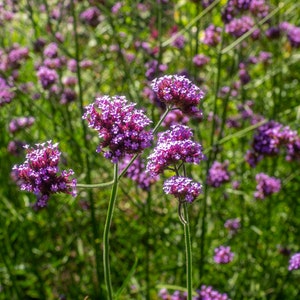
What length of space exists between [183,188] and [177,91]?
0.27 m

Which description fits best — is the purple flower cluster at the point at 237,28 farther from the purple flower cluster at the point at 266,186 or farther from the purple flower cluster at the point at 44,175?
the purple flower cluster at the point at 44,175

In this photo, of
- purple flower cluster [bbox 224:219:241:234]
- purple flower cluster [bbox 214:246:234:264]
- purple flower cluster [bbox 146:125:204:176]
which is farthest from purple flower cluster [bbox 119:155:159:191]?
purple flower cluster [bbox 146:125:204:176]

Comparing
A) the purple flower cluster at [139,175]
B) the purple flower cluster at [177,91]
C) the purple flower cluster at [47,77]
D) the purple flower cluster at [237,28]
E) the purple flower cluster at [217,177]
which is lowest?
the purple flower cluster at [177,91]

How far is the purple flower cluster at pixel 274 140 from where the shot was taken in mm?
2152

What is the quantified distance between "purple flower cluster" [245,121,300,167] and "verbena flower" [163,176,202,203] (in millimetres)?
1045

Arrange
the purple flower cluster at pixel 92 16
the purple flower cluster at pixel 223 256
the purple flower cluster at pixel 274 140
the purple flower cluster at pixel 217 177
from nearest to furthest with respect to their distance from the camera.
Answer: the purple flower cluster at pixel 274 140 < the purple flower cluster at pixel 223 256 < the purple flower cluster at pixel 217 177 < the purple flower cluster at pixel 92 16

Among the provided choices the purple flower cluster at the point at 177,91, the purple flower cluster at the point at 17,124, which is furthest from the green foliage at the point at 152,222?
the purple flower cluster at the point at 177,91

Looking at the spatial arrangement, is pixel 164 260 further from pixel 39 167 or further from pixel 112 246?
pixel 39 167

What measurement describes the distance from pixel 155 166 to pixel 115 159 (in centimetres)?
13

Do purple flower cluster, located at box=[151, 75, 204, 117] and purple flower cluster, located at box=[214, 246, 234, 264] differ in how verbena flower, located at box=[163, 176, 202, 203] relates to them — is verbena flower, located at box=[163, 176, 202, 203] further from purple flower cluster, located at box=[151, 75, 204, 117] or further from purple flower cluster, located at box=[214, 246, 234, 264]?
purple flower cluster, located at box=[214, 246, 234, 264]

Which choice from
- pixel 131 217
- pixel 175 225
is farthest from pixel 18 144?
pixel 175 225

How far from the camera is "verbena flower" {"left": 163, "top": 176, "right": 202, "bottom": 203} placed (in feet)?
3.89

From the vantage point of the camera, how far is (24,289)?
316cm

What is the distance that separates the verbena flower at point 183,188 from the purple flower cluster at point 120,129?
10cm
